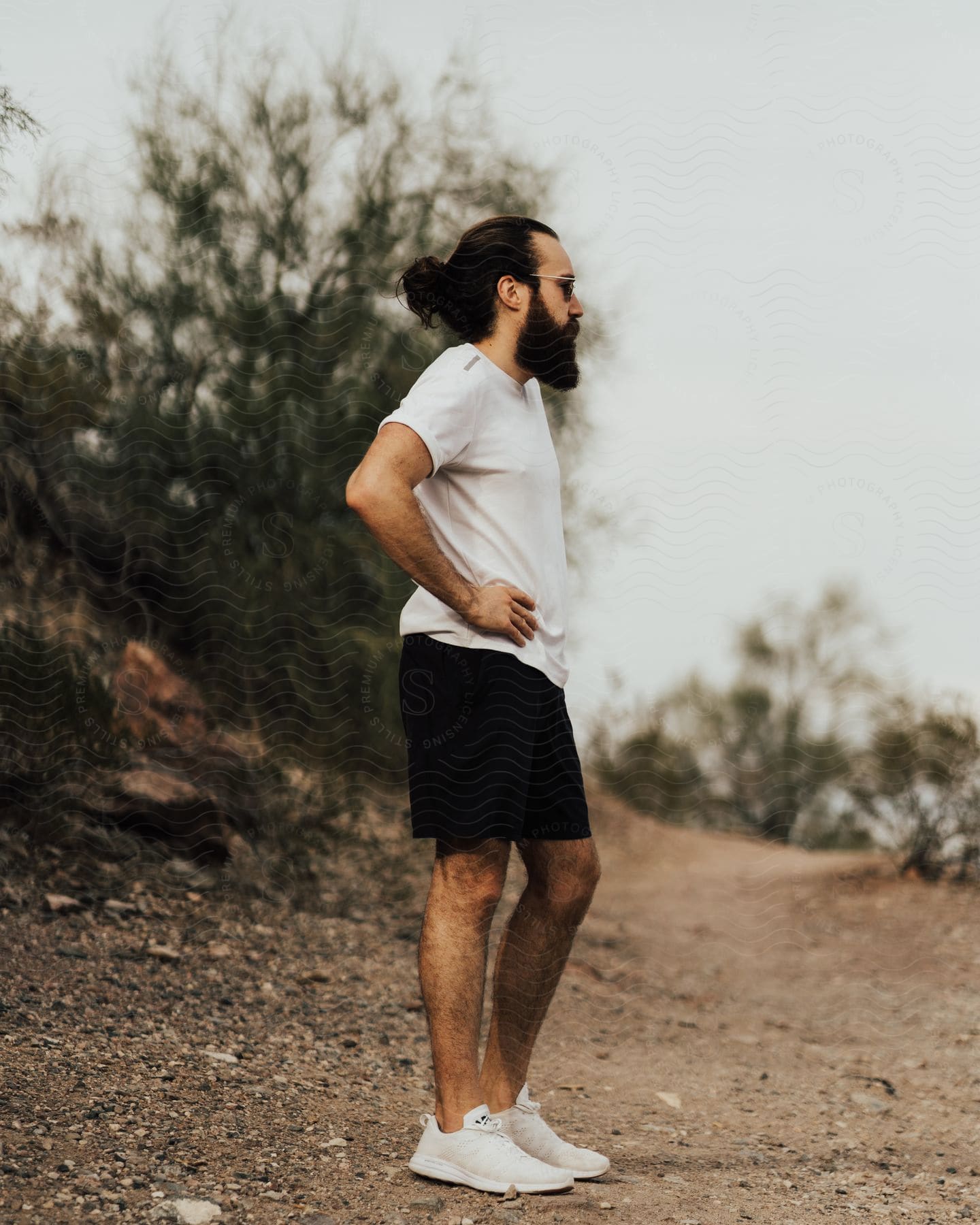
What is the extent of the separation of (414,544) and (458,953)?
0.82 metres

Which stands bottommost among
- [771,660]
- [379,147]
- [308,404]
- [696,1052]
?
[696,1052]

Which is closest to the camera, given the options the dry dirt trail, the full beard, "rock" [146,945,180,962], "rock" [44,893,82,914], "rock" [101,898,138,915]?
the full beard

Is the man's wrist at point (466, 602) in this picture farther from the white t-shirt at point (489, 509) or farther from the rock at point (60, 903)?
the rock at point (60, 903)

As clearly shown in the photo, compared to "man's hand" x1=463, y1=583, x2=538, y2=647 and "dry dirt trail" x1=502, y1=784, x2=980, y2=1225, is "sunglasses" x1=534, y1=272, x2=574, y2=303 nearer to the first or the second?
"man's hand" x1=463, y1=583, x2=538, y2=647

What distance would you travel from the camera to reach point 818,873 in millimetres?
7891

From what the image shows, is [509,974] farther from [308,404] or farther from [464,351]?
[308,404]

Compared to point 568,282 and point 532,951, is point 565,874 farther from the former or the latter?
point 568,282

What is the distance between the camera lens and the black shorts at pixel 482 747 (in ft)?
8.59

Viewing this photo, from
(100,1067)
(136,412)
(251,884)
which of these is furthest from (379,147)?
(100,1067)

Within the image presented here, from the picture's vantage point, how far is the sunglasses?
2863mm

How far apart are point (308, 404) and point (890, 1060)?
4.12 metres

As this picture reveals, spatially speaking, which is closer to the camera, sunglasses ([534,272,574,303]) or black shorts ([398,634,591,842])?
black shorts ([398,634,591,842])

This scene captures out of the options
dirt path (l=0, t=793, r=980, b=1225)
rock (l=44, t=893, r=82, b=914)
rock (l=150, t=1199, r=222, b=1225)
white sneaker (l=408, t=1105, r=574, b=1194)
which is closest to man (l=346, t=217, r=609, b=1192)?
white sneaker (l=408, t=1105, r=574, b=1194)

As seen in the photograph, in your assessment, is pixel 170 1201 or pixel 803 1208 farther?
pixel 803 1208
